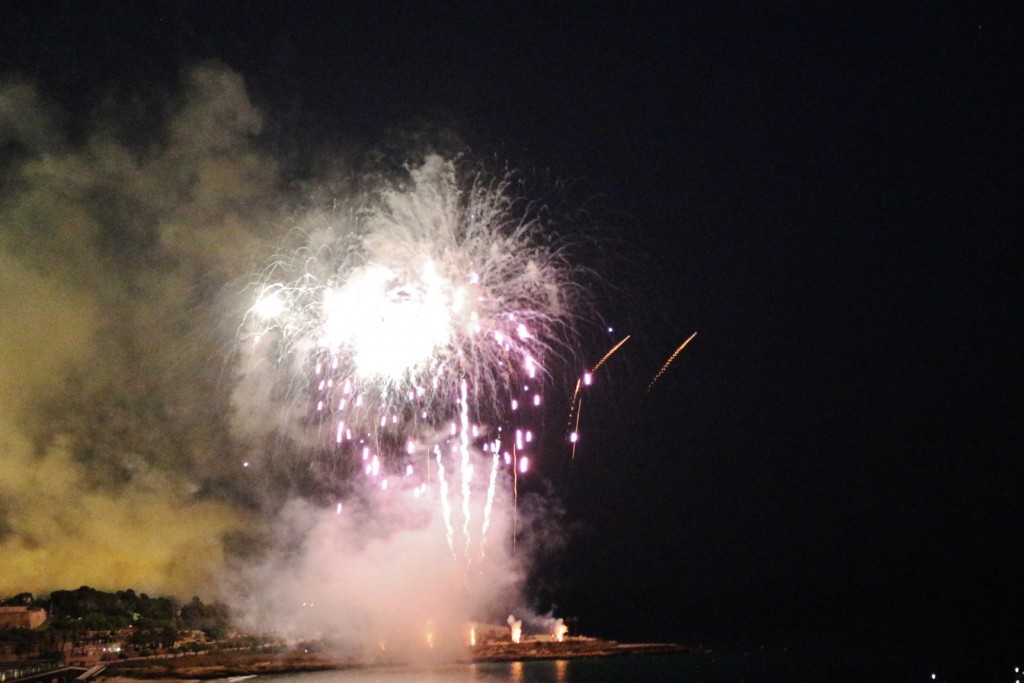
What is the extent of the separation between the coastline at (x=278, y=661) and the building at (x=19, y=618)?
917 centimetres

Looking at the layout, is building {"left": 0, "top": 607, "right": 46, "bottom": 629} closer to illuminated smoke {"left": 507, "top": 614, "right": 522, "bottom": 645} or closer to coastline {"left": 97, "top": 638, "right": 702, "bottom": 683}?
coastline {"left": 97, "top": 638, "right": 702, "bottom": 683}

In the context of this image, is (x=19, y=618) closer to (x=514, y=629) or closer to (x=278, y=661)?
(x=278, y=661)

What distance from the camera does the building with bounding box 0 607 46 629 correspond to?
63250 mm

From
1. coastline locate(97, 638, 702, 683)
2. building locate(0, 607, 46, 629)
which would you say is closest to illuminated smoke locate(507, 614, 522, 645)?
coastline locate(97, 638, 702, 683)

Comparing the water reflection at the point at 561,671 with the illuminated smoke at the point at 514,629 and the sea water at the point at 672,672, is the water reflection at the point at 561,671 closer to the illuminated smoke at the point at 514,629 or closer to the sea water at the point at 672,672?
the sea water at the point at 672,672

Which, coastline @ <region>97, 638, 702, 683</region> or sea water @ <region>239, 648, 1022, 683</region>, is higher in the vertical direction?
coastline @ <region>97, 638, 702, 683</region>

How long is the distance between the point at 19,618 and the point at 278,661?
1976 centimetres

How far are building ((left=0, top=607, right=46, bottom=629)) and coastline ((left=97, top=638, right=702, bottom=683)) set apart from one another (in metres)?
9.17

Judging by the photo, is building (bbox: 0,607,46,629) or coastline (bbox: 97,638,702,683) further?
building (bbox: 0,607,46,629)

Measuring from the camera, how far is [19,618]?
64125 millimetres

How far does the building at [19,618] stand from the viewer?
63.2 m

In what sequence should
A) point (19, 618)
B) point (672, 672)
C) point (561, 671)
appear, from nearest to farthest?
point (19, 618) → point (561, 671) → point (672, 672)

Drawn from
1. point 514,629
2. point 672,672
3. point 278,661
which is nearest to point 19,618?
point 278,661

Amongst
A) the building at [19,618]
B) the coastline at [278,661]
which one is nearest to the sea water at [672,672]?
the coastline at [278,661]
